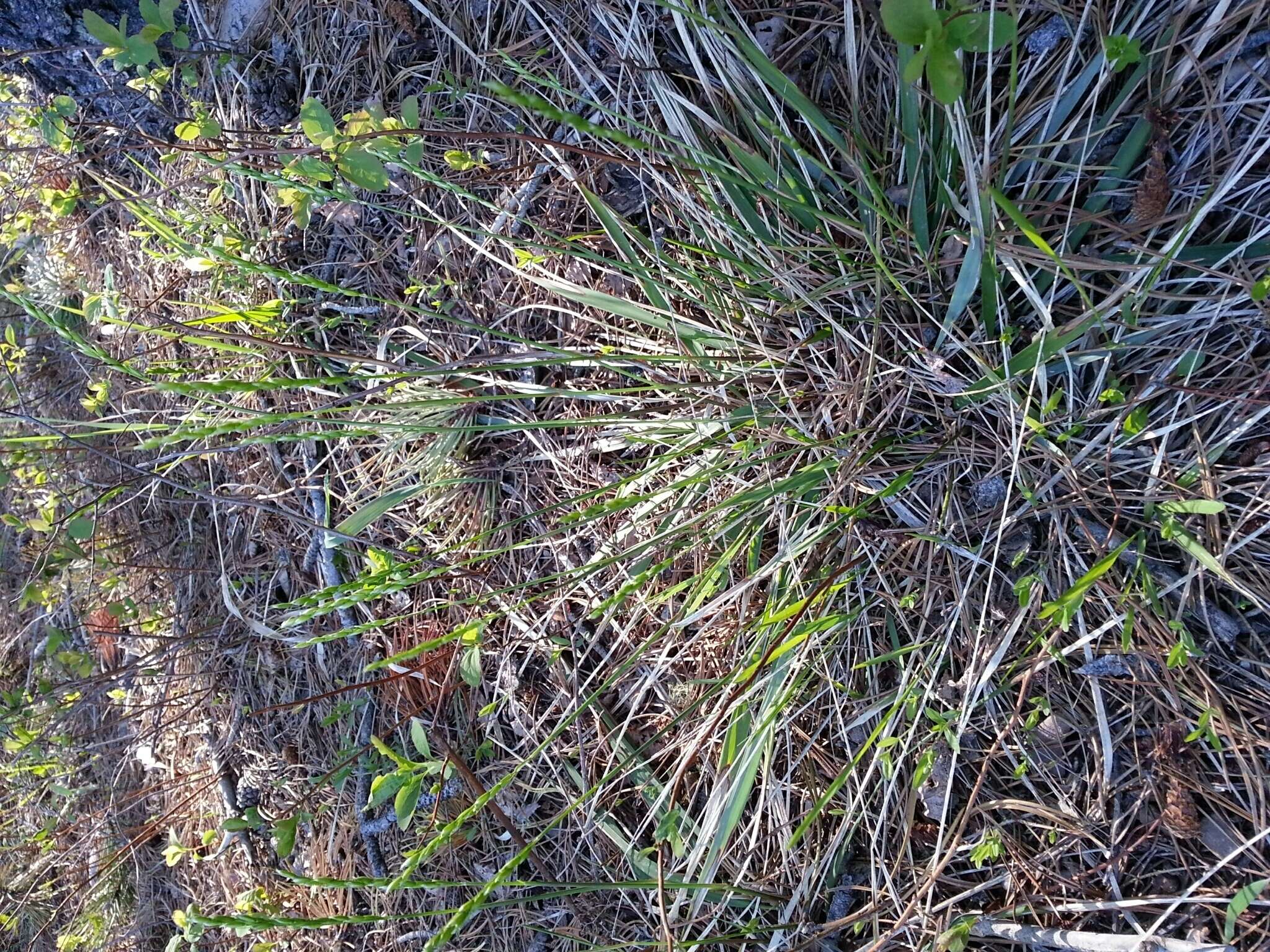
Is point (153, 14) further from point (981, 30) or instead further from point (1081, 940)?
point (1081, 940)

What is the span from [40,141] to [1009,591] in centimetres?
256

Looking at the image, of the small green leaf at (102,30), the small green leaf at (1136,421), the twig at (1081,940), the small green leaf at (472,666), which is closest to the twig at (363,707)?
the small green leaf at (472,666)

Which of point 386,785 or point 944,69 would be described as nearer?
point 944,69

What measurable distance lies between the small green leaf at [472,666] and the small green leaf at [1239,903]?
3.97 ft

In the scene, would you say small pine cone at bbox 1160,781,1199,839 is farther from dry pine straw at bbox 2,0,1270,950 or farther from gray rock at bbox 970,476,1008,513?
gray rock at bbox 970,476,1008,513

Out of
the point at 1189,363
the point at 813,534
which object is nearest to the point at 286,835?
the point at 813,534

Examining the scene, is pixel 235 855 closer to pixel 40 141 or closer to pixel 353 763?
pixel 353 763

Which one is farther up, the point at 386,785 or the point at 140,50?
the point at 140,50

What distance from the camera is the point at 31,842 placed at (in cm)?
226

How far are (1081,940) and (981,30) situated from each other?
130 centimetres

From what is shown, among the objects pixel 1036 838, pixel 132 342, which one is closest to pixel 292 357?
pixel 132 342

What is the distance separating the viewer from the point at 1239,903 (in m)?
1.10

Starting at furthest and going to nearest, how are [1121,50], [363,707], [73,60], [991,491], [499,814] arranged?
[73,60] < [363,707] < [499,814] < [991,491] < [1121,50]

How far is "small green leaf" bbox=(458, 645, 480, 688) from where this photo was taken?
59.1 inches
